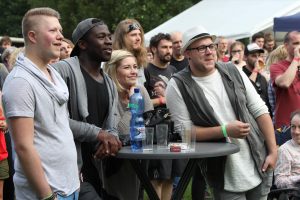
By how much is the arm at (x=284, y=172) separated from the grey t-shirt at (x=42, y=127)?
2562mm

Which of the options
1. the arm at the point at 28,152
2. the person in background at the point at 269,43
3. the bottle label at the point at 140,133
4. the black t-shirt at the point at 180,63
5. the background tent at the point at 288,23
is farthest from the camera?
the person in background at the point at 269,43

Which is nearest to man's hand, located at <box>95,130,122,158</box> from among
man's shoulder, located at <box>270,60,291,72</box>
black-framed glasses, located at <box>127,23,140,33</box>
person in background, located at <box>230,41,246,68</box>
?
black-framed glasses, located at <box>127,23,140,33</box>

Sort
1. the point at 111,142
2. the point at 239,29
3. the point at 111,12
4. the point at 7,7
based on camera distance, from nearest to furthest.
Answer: the point at 111,142 < the point at 239,29 < the point at 111,12 < the point at 7,7

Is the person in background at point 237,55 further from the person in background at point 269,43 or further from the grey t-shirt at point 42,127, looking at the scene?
the grey t-shirt at point 42,127

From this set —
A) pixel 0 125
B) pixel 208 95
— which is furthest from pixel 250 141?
pixel 0 125

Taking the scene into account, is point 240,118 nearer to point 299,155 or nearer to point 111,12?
point 299,155

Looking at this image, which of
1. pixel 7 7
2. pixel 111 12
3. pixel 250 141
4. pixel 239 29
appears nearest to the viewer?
pixel 250 141

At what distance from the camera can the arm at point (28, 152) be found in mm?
3006

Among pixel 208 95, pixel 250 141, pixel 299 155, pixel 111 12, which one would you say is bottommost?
pixel 299 155

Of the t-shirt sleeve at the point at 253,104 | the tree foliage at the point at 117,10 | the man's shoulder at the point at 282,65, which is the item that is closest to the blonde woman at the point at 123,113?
the t-shirt sleeve at the point at 253,104

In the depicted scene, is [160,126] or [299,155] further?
[299,155]

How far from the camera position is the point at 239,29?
16.1 metres

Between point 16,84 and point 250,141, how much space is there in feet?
5.93

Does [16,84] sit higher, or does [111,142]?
[16,84]
